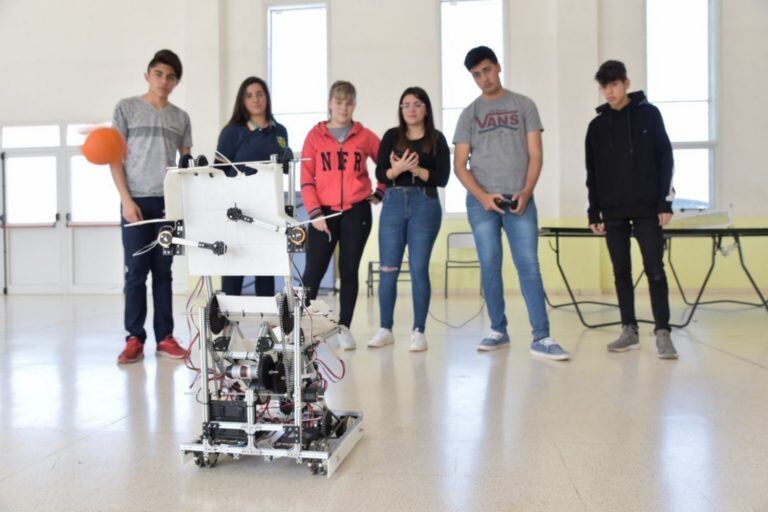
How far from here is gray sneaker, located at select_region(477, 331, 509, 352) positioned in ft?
9.85

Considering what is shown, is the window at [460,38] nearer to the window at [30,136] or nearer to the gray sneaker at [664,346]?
the gray sneaker at [664,346]

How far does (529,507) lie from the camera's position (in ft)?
3.97

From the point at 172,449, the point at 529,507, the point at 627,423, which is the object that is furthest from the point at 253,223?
the point at 627,423

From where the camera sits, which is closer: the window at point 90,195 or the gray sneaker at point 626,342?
the gray sneaker at point 626,342

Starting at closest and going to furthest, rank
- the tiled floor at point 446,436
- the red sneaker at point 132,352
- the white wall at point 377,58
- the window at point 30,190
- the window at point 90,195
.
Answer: the tiled floor at point 446,436 → the red sneaker at point 132,352 → the white wall at point 377,58 → the window at point 90,195 → the window at point 30,190

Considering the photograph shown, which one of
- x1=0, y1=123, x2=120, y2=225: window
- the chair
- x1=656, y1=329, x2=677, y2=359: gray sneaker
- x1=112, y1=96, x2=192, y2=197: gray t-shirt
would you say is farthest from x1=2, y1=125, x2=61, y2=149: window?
x1=656, y1=329, x2=677, y2=359: gray sneaker

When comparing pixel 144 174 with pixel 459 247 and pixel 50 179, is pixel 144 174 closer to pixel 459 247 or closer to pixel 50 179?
pixel 459 247

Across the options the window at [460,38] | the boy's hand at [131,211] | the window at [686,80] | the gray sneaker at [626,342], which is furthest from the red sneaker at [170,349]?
the window at [686,80]

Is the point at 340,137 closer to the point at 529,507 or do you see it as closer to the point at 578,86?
the point at 529,507

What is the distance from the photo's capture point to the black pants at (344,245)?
9.70ft

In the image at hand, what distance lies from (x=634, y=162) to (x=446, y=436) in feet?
5.79

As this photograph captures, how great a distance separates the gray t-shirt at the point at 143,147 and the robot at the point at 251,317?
4.76 ft

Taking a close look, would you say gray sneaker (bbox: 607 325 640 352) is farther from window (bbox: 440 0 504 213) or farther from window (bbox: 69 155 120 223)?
window (bbox: 69 155 120 223)

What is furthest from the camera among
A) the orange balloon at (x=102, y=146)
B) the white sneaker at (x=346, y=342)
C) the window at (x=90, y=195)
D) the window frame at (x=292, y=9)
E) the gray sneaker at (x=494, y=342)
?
the window at (x=90, y=195)
